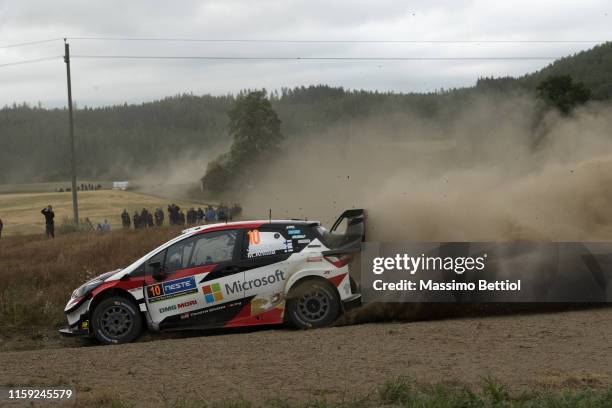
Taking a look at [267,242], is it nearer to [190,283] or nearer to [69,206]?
[190,283]

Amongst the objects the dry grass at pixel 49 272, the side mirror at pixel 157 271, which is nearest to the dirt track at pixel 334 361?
the side mirror at pixel 157 271

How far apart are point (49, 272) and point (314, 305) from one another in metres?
7.63

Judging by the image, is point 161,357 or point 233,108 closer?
point 161,357

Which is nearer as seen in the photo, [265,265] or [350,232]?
[265,265]

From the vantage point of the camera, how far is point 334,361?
816 cm

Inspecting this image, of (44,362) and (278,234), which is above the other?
(278,234)

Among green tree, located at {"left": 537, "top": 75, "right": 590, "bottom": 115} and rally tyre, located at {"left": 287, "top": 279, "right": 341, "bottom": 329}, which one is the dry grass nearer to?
rally tyre, located at {"left": 287, "top": 279, "right": 341, "bottom": 329}

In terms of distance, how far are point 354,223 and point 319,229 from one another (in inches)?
28.1

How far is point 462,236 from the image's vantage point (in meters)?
12.8

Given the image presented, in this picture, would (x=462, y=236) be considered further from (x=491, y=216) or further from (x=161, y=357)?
(x=161, y=357)

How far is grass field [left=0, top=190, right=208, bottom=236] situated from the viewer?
165 feet

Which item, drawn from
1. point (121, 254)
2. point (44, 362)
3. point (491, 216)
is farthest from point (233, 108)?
point (44, 362)

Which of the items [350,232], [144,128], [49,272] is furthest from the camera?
[144,128]

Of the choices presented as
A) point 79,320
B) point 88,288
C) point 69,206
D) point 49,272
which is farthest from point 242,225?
point 69,206
